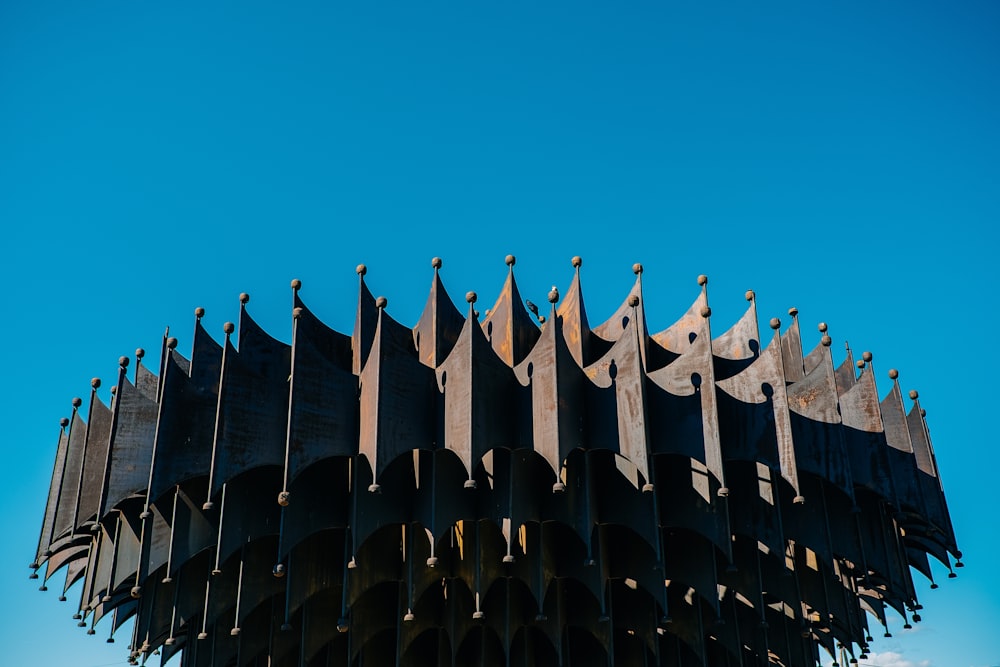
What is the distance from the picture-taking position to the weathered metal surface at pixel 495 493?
1627 centimetres

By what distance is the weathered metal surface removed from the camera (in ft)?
53.4

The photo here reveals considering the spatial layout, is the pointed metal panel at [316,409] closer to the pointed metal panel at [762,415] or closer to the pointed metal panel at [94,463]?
the pointed metal panel at [94,463]

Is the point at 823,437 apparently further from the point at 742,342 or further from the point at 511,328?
the point at 511,328

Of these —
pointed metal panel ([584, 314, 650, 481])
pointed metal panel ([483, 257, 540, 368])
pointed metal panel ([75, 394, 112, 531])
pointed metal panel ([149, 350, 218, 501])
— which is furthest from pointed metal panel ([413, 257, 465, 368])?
pointed metal panel ([75, 394, 112, 531])

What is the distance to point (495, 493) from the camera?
1744 cm

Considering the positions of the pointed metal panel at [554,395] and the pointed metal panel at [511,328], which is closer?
the pointed metal panel at [554,395]

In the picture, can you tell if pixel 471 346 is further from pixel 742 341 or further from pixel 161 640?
pixel 161 640

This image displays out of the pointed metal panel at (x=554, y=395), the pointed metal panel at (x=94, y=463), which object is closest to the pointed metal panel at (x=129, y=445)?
the pointed metal panel at (x=94, y=463)

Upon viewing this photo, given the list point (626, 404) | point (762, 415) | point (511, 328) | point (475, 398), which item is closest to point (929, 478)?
point (762, 415)

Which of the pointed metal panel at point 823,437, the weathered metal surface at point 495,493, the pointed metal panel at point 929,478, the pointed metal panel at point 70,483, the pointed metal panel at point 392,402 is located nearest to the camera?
the pointed metal panel at point 392,402

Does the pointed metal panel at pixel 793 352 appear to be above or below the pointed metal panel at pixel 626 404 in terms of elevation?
above

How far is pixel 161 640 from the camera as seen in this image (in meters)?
20.0

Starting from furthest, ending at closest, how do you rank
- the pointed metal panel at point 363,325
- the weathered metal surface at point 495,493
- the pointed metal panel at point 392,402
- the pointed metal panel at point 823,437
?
1. the pointed metal panel at point 363,325
2. the pointed metal panel at point 823,437
3. the weathered metal surface at point 495,493
4. the pointed metal panel at point 392,402

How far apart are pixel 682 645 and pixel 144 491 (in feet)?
40.4
